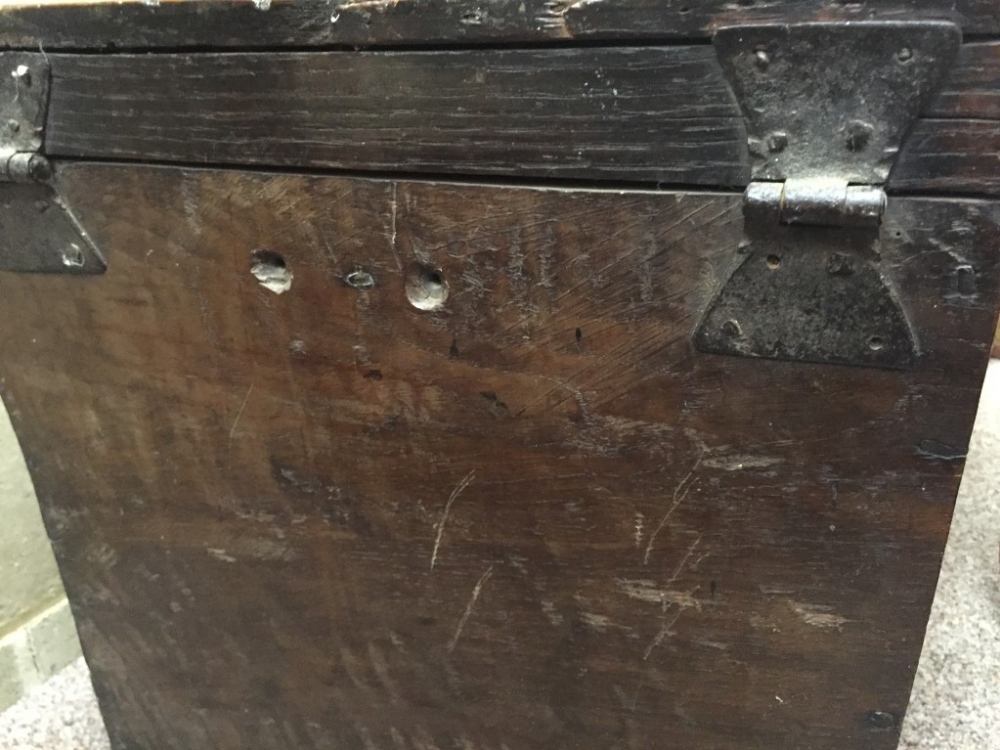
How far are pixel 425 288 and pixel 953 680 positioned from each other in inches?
33.6

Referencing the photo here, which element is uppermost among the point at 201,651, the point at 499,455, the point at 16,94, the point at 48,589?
the point at 16,94

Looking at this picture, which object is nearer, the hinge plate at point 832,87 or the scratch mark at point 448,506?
the hinge plate at point 832,87

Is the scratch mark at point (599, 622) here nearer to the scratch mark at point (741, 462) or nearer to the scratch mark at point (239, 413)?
the scratch mark at point (741, 462)

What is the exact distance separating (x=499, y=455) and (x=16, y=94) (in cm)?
50

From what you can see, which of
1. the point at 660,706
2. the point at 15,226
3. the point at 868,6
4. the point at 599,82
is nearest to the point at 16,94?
the point at 15,226

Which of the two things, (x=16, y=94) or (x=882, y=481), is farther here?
(x=16, y=94)

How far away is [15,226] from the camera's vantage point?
0.76 metres

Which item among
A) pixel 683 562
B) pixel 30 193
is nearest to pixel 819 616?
pixel 683 562

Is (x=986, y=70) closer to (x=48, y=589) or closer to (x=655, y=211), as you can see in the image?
(x=655, y=211)

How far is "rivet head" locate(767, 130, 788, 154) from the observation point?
0.52 metres

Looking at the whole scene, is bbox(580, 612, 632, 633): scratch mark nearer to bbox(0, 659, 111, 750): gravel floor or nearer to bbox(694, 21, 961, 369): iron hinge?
bbox(694, 21, 961, 369): iron hinge

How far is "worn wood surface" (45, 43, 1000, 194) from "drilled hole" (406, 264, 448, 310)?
0.25 feet

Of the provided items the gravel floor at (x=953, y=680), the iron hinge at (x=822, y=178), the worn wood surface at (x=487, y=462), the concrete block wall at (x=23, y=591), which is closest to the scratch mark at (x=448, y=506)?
the worn wood surface at (x=487, y=462)

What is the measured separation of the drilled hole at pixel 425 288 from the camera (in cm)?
65
